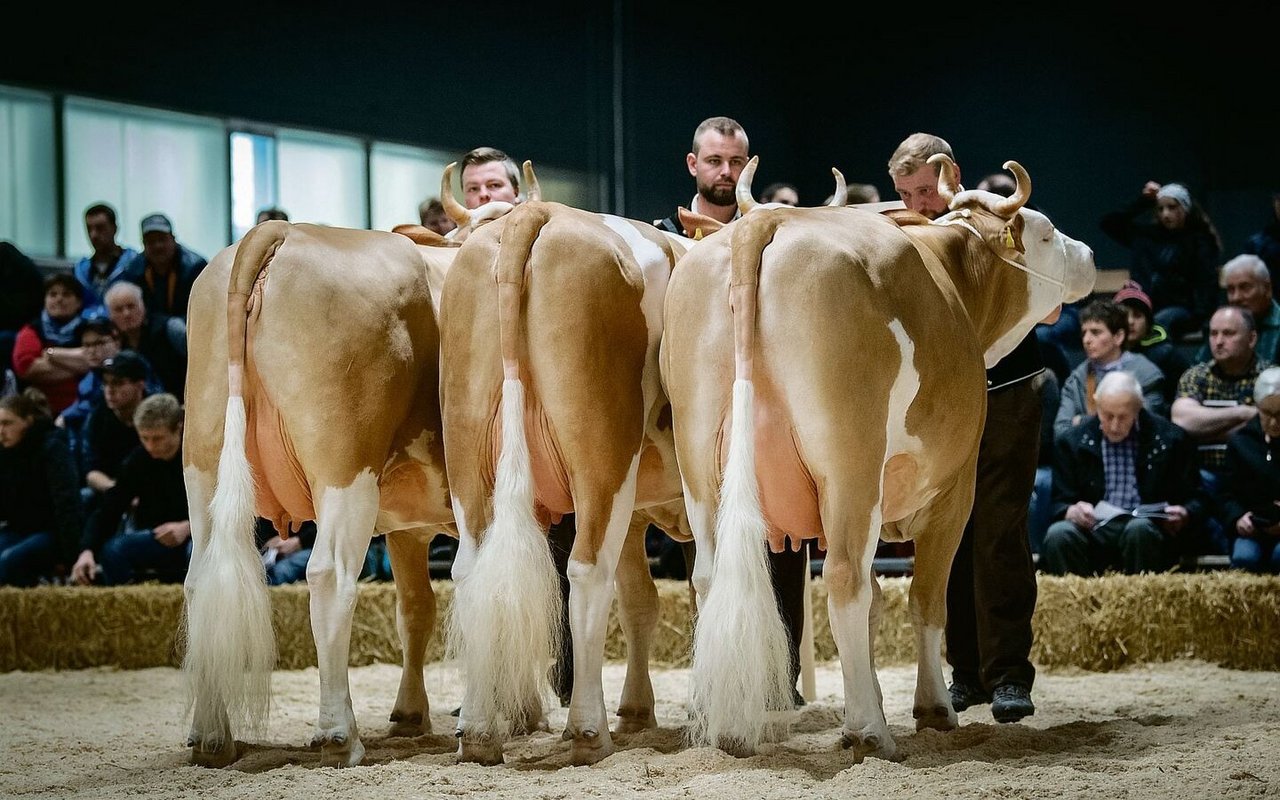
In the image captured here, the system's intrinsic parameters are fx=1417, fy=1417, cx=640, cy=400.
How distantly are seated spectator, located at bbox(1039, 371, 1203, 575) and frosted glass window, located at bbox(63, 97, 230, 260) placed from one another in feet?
24.2

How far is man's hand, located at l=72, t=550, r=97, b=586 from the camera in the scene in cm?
772

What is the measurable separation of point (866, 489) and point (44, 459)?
5548mm

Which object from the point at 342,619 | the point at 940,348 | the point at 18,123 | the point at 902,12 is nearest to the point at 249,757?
the point at 342,619

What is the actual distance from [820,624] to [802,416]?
330cm

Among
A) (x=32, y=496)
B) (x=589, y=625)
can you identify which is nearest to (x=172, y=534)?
(x=32, y=496)

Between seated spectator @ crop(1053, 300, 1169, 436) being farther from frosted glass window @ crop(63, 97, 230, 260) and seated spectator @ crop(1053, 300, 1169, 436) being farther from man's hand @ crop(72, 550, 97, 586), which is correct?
frosted glass window @ crop(63, 97, 230, 260)

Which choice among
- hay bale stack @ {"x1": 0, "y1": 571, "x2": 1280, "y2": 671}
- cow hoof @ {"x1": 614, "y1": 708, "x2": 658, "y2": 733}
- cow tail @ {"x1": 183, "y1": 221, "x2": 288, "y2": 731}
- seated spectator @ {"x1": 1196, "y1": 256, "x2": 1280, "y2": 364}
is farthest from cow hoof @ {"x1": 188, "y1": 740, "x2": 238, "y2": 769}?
seated spectator @ {"x1": 1196, "y1": 256, "x2": 1280, "y2": 364}

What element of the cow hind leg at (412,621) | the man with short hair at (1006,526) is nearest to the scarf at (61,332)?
the cow hind leg at (412,621)

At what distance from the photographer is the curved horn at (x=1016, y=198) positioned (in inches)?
197

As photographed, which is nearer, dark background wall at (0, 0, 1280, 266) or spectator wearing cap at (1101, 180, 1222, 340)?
spectator wearing cap at (1101, 180, 1222, 340)

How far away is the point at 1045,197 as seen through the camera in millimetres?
11711

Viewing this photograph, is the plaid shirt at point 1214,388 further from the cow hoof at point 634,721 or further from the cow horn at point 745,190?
the cow horn at point 745,190

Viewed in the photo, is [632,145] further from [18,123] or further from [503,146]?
[18,123]

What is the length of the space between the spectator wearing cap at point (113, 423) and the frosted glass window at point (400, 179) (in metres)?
4.24
